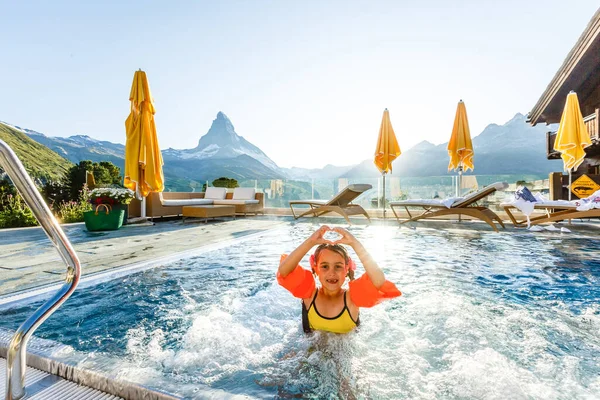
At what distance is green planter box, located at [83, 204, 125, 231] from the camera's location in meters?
6.47

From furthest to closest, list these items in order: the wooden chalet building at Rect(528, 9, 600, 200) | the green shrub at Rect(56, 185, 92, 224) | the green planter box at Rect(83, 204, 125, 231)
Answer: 1. the wooden chalet building at Rect(528, 9, 600, 200)
2. the green shrub at Rect(56, 185, 92, 224)
3. the green planter box at Rect(83, 204, 125, 231)

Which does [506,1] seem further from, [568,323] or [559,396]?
[559,396]

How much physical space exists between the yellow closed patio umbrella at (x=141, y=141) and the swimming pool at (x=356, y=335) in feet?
15.2

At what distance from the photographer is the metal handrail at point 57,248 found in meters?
0.93

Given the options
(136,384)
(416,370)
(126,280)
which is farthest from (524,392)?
(126,280)

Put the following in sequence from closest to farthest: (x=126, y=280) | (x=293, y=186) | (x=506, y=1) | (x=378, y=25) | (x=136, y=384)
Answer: (x=136, y=384)
(x=126, y=280)
(x=506, y=1)
(x=378, y=25)
(x=293, y=186)

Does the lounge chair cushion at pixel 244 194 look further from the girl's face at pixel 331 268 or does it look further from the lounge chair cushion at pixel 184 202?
the girl's face at pixel 331 268

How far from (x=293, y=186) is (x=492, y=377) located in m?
12.7

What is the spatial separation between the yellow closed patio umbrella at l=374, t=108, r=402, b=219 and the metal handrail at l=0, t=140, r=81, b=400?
8.83 metres

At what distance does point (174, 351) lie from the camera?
185 centimetres

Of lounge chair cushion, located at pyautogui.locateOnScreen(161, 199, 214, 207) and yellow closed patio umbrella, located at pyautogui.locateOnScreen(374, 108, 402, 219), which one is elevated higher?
yellow closed patio umbrella, located at pyautogui.locateOnScreen(374, 108, 402, 219)

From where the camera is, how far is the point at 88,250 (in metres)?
4.42

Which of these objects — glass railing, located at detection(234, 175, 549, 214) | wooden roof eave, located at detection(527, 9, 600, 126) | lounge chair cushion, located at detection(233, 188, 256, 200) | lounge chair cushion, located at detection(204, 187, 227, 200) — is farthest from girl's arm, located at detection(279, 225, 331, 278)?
wooden roof eave, located at detection(527, 9, 600, 126)

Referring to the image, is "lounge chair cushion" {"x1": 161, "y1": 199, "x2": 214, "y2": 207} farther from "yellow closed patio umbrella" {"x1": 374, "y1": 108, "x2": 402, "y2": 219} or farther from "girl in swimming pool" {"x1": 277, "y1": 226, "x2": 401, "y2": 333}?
"girl in swimming pool" {"x1": 277, "y1": 226, "x2": 401, "y2": 333}
